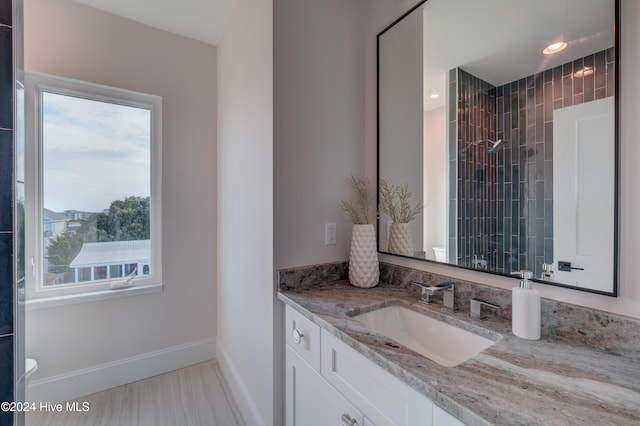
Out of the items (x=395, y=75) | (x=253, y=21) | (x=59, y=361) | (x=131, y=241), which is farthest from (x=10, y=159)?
(x=59, y=361)

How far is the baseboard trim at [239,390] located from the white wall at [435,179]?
1.30 meters

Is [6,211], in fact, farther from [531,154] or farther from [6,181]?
[531,154]

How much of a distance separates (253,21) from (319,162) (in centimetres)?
89

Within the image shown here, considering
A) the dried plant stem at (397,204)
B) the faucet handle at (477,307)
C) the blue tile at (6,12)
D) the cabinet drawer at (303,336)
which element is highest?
the blue tile at (6,12)

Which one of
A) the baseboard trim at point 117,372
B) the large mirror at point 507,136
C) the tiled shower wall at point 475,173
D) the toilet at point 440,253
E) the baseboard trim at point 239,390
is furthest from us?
the baseboard trim at point 117,372

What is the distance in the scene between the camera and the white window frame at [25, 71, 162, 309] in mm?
1789

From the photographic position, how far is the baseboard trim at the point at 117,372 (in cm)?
181

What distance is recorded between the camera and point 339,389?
941 millimetres

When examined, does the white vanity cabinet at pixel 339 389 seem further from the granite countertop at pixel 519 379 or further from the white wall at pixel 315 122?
the white wall at pixel 315 122

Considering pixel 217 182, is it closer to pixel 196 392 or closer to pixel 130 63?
pixel 130 63

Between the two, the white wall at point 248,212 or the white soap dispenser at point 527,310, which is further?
the white wall at point 248,212

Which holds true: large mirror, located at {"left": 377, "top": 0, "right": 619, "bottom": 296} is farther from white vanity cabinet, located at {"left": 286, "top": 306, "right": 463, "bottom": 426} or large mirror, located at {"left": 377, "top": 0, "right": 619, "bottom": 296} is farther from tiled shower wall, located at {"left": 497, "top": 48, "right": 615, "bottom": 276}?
white vanity cabinet, located at {"left": 286, "top": 306, "right": 463, "bottom": 426}

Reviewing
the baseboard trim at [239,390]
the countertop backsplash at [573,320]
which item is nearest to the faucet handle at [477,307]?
the countertop backsplash at [573,320]

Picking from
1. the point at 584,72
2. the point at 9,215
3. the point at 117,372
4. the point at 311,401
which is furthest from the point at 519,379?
the point at 117,372
